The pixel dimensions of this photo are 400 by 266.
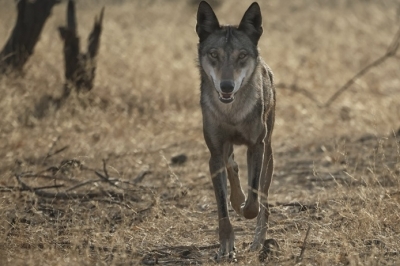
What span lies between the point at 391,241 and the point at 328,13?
15894 millimetres

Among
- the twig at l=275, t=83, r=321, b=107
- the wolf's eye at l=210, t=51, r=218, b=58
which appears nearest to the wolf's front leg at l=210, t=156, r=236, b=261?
the wolf's eye at l=210, t=51, r=218, b=58

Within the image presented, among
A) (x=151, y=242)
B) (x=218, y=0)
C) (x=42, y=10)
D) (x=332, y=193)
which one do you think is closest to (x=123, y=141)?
(x=42, y=10)

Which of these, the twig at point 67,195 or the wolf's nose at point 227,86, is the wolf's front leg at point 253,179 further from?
the twig at point 67,195

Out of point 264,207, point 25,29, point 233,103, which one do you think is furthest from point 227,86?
point 25,29

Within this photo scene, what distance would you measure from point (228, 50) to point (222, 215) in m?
1.31

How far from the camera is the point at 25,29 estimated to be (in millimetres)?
11188

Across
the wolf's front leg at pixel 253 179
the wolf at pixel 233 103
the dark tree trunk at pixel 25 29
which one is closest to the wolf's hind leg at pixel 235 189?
the wolf at pixel 233 103

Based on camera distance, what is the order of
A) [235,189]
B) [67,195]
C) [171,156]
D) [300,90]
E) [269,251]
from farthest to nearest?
[300,90] < [171,156] < [67,195] < [235,189] < [269,251]

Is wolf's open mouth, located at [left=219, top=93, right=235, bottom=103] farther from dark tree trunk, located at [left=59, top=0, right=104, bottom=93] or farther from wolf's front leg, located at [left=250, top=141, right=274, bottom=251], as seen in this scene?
dark tree trunk, located at [left=59, top=0, right=104, bottom=93]

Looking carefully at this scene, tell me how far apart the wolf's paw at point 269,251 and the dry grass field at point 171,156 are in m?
0.05

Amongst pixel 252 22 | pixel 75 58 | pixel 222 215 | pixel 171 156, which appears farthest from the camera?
pixel 75 58

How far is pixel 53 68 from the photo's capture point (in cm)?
1241

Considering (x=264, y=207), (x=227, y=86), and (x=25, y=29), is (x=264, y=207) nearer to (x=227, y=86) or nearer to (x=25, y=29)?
(x=227, y=86)

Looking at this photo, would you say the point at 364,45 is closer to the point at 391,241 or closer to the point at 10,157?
the point at 10,157
